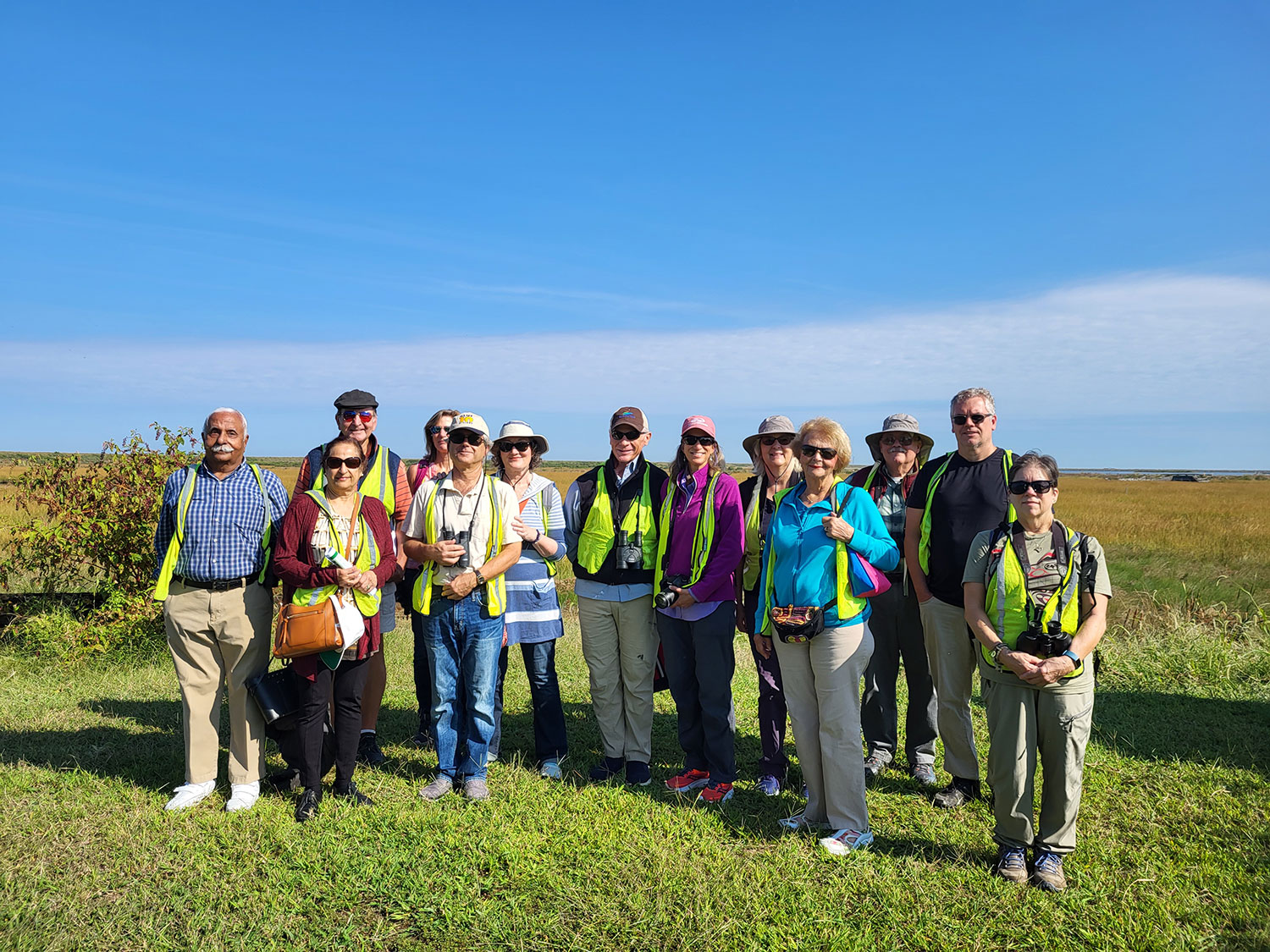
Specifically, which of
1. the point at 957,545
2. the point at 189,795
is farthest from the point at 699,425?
the point at 189,795

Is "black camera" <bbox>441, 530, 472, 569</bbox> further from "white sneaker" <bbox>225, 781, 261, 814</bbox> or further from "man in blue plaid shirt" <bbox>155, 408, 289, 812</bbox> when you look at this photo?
"white sneaker" <bbox>225, 781, 261, 814</bbox>

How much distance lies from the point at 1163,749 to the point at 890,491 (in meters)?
2.72

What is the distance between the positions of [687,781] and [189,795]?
9.30 feet

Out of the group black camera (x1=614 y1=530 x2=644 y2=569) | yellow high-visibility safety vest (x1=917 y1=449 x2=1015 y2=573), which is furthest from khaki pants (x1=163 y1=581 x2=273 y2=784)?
yellow high-visibility safety vest (x1=917 y1=449 x2=1015 y2=573)

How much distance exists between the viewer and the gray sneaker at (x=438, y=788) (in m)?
4.48

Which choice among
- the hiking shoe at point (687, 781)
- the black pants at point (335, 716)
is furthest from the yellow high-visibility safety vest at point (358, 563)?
the hiking shoe at point (687, 781)

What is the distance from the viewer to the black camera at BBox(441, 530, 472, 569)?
4.56 m

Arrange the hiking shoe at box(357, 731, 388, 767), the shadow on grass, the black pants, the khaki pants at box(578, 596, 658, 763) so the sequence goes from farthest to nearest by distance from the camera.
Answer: the shadow on grass < the hiking shoe at box(357, 731, 388, 767) < the khaki pants at box(578, 596, 658, 763) < the black pants

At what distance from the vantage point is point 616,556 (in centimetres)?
472

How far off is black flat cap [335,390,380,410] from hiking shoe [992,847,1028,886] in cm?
426

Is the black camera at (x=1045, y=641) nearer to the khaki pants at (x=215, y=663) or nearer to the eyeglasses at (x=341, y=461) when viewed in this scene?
the eyeglasses at (x=341, y=461)

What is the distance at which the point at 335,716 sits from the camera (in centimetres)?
439

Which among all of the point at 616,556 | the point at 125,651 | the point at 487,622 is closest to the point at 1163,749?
the point at 616,556

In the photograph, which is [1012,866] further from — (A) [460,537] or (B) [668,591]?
(A) [460,537]
